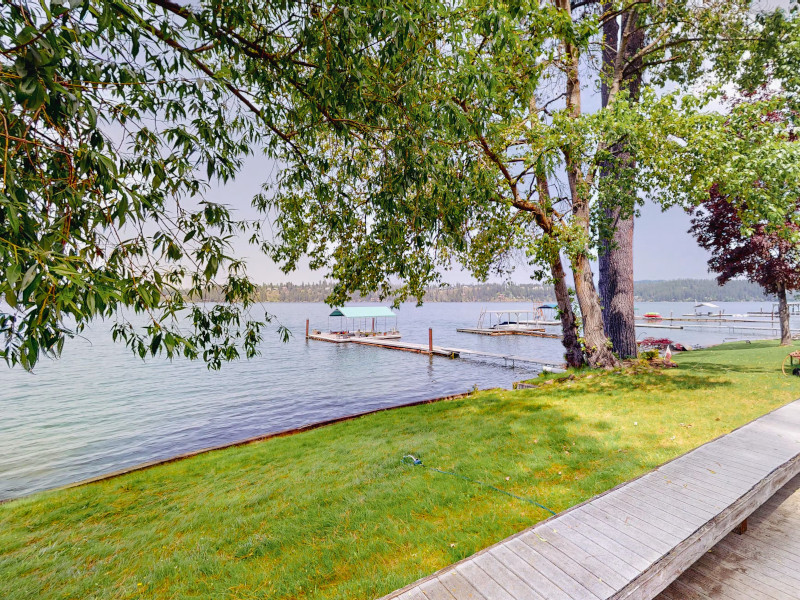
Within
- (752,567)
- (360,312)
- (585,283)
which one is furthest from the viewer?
(360,312)

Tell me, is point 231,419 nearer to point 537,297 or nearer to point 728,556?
point 728,556

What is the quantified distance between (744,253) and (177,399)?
26004 millimetres

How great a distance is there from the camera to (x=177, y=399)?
681 inches

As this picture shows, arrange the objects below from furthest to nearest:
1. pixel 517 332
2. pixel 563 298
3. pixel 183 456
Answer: pixel 517 332 < pixel 563 298 < pixel 183 456

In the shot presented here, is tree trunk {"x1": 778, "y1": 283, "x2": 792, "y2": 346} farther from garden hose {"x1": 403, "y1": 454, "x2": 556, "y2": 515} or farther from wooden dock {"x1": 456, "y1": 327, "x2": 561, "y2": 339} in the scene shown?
garden hose {"x1": 403, "y1": 454, "x2": 556, "y2": 515}

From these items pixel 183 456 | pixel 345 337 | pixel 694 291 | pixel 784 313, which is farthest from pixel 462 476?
pixel 694 291

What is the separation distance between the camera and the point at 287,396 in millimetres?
17156

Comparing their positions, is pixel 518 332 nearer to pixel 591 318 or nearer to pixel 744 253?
pixel 744 253

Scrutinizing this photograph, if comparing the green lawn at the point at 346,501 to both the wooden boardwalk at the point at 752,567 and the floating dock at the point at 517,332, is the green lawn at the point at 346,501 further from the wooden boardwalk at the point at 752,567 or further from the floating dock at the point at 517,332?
the floating dock at the point at 517,332

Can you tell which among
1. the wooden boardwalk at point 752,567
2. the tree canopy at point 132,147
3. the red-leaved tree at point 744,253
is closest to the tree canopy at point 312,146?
the tree canopy at point 132,147

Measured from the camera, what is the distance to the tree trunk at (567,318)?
36.5 ft

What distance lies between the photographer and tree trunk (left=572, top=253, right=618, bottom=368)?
1039cm

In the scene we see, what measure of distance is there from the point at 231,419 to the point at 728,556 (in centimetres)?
1389

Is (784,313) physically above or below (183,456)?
above
